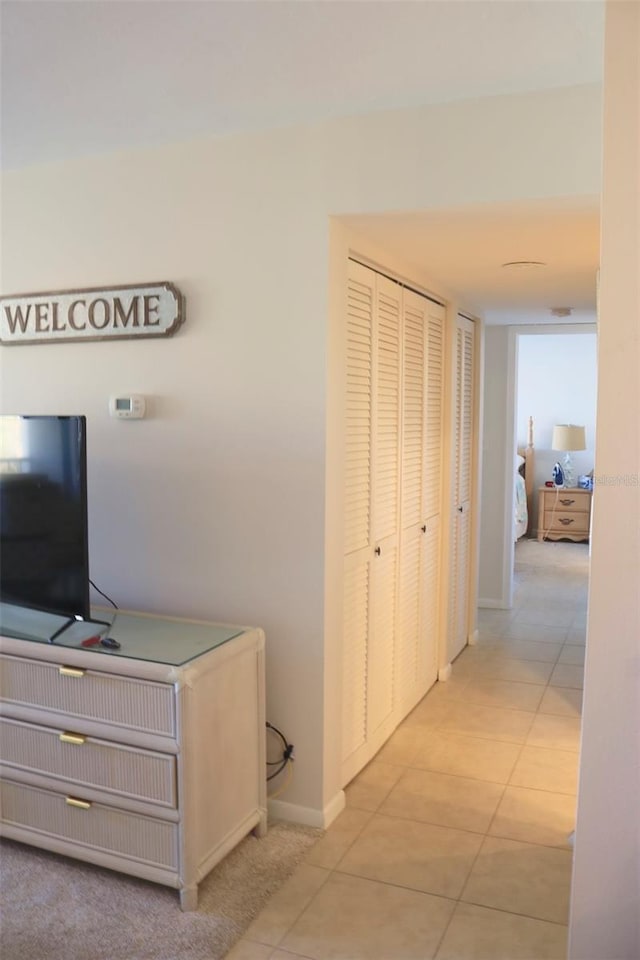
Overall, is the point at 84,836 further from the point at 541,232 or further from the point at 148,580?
the point at 541,232

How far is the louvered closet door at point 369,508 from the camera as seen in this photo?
2.92 m

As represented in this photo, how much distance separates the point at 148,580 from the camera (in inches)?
115

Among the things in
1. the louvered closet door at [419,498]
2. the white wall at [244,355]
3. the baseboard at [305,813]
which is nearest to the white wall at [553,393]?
the louvered closet door at [419,498]

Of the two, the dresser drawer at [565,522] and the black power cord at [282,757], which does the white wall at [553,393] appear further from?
the black power cord at [282,757]

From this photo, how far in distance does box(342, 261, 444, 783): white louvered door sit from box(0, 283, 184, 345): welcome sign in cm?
65

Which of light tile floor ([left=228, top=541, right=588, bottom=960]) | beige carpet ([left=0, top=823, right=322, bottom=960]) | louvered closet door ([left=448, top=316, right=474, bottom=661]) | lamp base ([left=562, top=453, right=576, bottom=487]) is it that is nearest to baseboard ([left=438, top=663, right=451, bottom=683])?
light tile floor ([left=228, top=541, right=588, bottom=960])

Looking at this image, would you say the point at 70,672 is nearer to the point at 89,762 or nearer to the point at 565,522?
the point at 89,762

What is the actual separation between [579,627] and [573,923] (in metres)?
3.64

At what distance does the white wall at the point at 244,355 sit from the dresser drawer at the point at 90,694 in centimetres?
55

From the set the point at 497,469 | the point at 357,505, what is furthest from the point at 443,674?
the point at 497,469

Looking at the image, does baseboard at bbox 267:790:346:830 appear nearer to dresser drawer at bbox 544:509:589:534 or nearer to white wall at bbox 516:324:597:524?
dresser drawer at bbox 544:509:589:534

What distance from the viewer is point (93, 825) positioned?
2.41 metres

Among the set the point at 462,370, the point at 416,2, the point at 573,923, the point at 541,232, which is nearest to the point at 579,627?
the point at 462,370

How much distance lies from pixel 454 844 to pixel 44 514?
1.70m
